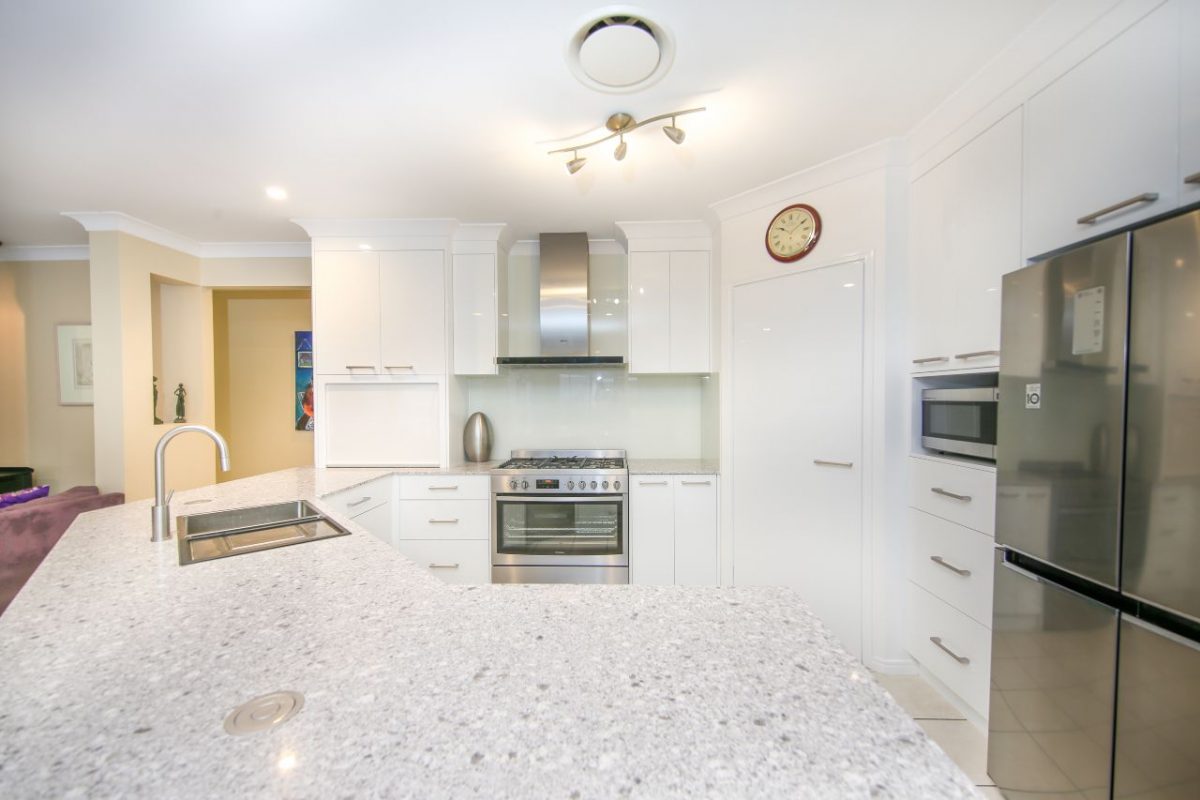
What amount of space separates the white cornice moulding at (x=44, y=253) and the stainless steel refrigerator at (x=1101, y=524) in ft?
18.0

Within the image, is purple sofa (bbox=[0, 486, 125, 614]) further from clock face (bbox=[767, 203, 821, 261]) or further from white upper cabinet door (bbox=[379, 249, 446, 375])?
clock face (bbox=[767, 203, 821, 261])

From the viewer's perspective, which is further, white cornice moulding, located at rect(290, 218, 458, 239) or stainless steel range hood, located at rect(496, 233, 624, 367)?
stainless steel range hood, located at rect(496, 233, 624, 367)

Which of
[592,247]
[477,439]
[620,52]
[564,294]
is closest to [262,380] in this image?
[477,439]

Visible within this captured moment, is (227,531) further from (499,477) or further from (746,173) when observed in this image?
(746,173)

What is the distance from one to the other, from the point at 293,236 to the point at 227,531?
2372 mm

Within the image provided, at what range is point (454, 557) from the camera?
2.64 meters

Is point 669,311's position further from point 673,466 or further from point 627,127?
point 627,127

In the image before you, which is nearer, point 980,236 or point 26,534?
point 980,236

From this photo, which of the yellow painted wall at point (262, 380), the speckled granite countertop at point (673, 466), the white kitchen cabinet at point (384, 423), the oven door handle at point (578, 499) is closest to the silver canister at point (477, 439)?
the white kitchen cabinet at point (384, 423)

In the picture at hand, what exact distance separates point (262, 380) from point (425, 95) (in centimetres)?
383

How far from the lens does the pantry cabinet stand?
2.58m

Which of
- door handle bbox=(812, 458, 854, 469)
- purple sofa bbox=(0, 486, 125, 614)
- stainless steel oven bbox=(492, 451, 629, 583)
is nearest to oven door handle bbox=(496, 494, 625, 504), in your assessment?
stainless steel oven bbox=(492, 451, 629, 583)

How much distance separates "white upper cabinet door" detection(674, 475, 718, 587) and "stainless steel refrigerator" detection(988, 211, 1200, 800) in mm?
1343

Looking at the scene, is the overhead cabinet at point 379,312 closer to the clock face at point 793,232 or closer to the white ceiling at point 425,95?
the white ceiling at point 425,95
